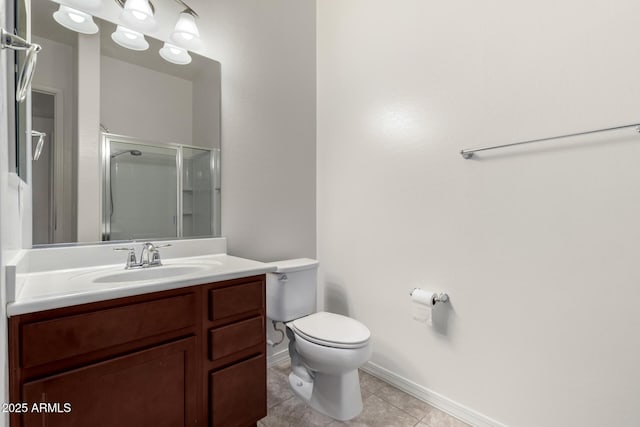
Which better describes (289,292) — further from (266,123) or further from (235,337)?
(266,123)

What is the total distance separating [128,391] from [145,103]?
1.33m

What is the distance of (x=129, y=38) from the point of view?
149 centimetres

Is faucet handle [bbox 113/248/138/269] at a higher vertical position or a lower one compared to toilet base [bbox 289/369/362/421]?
higher

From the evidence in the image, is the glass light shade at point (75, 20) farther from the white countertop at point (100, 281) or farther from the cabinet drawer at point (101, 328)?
the cabinet drawer at point (101, 328)

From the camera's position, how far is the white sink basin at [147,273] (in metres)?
1.25

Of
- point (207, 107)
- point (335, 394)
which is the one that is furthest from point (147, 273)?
point (335, 394)

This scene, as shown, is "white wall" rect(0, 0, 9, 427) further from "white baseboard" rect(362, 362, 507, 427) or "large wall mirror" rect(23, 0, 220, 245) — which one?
"white baseboard" rect(362, 362, 507, 427)

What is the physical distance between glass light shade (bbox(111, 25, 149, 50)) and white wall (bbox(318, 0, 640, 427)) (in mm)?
1249

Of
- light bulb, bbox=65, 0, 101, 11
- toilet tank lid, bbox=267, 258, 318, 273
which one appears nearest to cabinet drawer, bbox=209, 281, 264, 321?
toilet tank lid, bbox=267, 258, 318, 273

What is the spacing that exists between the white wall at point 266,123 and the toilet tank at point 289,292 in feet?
0.82

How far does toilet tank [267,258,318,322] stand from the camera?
1.80m

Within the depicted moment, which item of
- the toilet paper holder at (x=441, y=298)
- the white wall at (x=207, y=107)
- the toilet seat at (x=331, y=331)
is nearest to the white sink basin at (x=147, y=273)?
the toilet seat at (x=331, y=331)

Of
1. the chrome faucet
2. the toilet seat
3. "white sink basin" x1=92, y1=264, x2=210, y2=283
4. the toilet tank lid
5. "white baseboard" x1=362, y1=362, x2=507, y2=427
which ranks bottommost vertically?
"white baseboard" x1=362, y1=362, x2=507, y2=427

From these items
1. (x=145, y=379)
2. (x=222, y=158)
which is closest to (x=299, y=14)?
(x=222, y=158)
